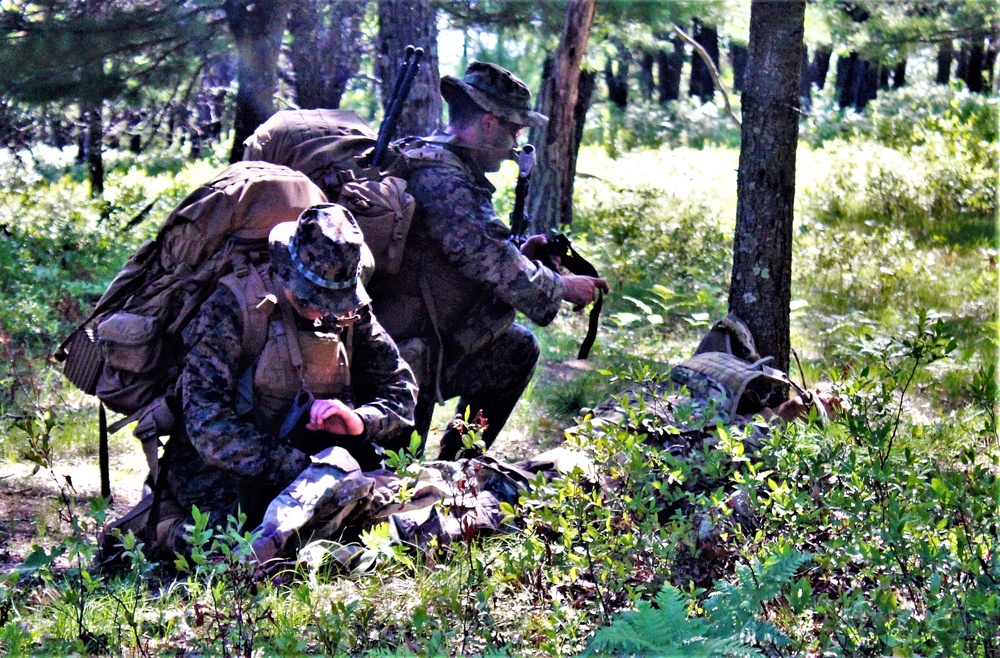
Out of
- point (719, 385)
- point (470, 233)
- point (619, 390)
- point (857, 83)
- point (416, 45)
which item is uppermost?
point (416, 45)

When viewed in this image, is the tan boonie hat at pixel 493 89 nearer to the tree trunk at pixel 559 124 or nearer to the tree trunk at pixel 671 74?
the tree trunk at pixel 559 124

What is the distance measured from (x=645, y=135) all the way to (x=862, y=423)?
24781mm

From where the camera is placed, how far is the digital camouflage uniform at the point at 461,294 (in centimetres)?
541

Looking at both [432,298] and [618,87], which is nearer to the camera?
[432,298]

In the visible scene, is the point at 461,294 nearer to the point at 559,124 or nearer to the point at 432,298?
the point at 432,298

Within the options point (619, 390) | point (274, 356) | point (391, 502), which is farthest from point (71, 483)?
point (619, 390)

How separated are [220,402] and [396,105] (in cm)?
186

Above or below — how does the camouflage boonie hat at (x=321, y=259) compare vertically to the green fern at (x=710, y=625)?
above

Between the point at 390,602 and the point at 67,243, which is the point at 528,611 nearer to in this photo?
the point at 390,602

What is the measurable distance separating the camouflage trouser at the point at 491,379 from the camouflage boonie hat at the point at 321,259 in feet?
5.26

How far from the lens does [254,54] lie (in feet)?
32.0

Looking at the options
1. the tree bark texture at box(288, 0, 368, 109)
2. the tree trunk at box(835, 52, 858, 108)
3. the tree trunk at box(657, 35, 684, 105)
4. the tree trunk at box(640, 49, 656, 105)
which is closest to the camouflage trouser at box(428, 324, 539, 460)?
the tree bark texture at box(288, 0, 368, 109)

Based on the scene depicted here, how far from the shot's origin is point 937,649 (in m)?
3.00

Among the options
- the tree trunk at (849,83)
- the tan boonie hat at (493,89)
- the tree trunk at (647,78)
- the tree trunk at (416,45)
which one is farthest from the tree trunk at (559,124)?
the tree trunk at (647,78)
